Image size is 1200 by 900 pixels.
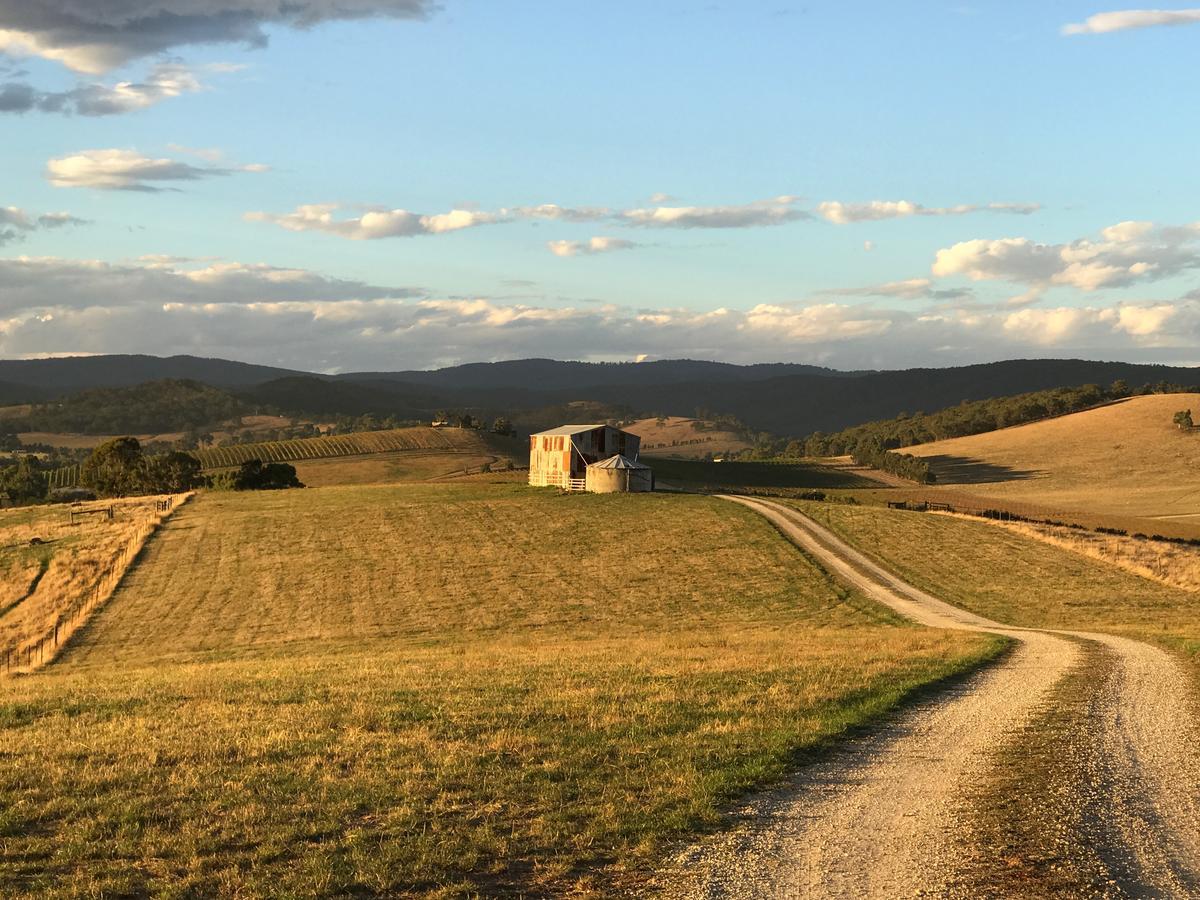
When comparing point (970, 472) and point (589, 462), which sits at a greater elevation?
point (589, 462)

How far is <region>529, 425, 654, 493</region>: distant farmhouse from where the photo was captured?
9906cm

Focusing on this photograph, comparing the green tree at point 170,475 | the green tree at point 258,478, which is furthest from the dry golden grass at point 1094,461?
the green tree at point 170,475

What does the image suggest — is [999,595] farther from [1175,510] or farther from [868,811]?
[1175,510]

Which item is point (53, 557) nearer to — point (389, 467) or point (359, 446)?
point (389, 467)

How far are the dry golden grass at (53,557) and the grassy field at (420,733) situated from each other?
356cm

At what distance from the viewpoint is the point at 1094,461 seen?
13775 cm

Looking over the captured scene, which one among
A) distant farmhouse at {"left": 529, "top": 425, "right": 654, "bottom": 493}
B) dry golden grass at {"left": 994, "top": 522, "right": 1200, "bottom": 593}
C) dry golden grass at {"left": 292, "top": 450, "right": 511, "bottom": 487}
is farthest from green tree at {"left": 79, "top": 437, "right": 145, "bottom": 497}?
dry golden grass at {"left": 994, "top": 522, "right": 1200, "bottom": 593}

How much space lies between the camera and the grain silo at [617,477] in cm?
9875

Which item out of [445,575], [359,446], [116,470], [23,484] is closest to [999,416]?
[359,446]

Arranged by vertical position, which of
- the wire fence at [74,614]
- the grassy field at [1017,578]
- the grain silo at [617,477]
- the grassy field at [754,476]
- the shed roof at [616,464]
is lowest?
the wire fence at [74,614]

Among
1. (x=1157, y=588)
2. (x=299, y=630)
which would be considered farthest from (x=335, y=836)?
(x=1157, y=588)

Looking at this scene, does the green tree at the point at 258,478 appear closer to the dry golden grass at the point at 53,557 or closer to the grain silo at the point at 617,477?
the dry golden grass at the point at 53,557

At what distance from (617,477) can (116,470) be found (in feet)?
206

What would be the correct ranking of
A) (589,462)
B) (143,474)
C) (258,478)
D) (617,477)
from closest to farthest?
1. (617,477)
2. (589,462)
3. (258,478)
4. (143,474)
